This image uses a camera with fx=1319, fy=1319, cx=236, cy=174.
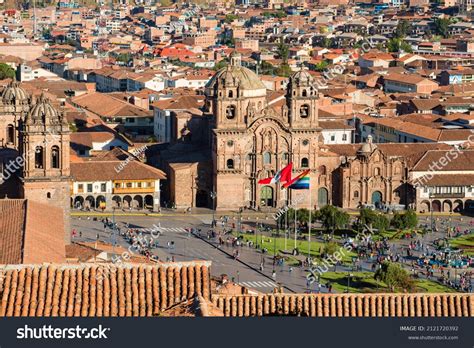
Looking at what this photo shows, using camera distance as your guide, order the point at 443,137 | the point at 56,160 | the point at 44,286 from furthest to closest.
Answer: the point at 443,137, the point at 56,160, the point at 44,286

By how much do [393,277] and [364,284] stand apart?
213cm

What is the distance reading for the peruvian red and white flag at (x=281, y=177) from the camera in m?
70.8

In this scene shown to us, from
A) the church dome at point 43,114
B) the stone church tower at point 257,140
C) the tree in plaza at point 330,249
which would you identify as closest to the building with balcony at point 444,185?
the stone church tower at point 257,140

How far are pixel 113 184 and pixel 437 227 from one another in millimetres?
18548

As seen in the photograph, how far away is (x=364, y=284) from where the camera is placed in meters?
56.3

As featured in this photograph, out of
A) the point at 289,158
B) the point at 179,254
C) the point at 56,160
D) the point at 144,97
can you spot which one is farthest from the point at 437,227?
the point at 144,97

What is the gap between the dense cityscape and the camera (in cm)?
2559

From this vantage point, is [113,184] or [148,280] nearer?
[148,280]

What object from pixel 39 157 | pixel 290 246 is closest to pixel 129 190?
pixel 290 246

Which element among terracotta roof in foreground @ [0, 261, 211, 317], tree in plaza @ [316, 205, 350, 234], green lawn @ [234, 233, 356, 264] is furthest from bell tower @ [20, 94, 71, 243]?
terracotta roof in foreground @ [0, 261, 211, 317]

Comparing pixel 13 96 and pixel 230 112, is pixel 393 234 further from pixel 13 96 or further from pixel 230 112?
pixel 13 96

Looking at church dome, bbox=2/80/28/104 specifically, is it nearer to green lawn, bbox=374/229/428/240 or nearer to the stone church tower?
the stone church tower

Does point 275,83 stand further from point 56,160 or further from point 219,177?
point 56,160

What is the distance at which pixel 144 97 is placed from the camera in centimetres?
11319
